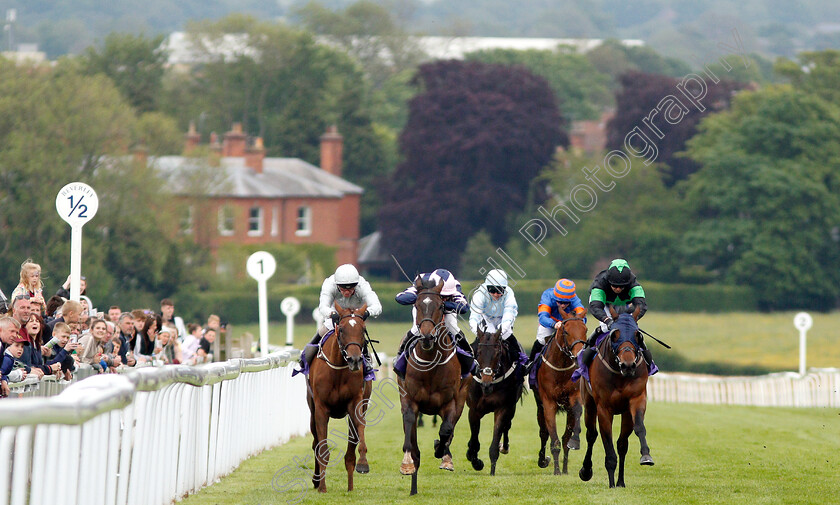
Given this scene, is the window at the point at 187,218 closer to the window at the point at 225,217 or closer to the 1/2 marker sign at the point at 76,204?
the window at the point at 225,217

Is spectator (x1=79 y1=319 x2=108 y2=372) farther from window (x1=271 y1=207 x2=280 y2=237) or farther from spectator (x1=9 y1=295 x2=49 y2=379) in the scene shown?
window (x1=271 y1=207 x2=280 y2=237)

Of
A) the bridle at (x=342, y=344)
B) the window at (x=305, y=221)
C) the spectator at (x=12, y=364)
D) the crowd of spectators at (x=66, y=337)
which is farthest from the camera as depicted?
the window at (x=305, y=221)

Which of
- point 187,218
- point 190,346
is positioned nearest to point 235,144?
point 187,218

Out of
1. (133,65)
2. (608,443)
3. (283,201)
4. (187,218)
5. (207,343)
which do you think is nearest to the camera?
(608,443)

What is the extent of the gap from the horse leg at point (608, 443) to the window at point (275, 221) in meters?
53.9

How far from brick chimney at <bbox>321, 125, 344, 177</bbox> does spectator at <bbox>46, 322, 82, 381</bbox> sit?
203 ft

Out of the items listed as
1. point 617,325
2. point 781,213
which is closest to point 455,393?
point 617,325

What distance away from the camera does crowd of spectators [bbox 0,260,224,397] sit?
10547 millimetres

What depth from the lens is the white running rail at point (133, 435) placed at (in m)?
6.06

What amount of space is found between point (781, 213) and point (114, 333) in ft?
167

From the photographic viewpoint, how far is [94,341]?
510 inches

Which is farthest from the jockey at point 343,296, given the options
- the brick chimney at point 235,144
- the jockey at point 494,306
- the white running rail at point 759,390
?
the brick chimney at point 235,144

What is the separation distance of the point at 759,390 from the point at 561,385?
72.0 feet

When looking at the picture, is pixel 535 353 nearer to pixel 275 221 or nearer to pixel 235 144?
pixel 275 221
